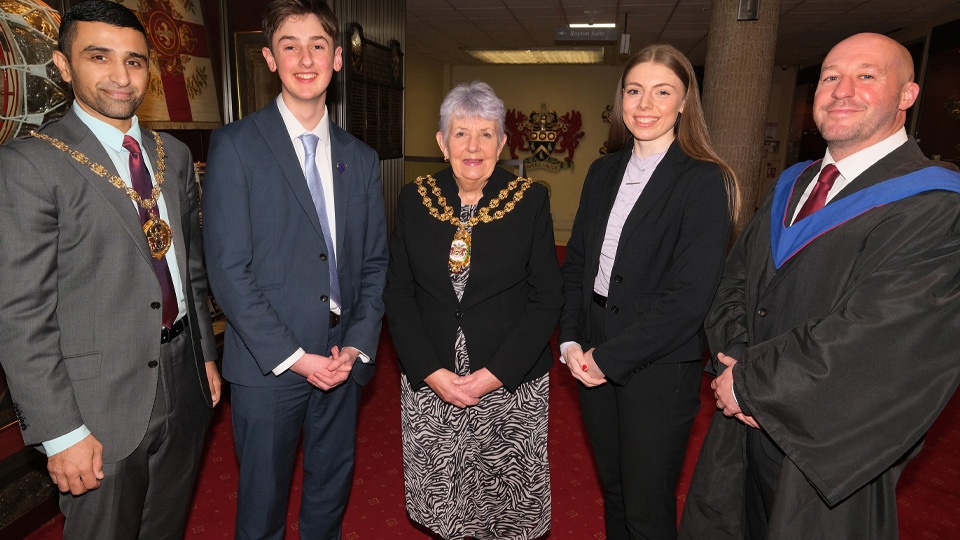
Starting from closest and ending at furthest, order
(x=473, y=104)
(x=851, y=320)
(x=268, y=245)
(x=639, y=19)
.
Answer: (x=851, y=320), (x=268, y=245), (x=473, y=104), (x=639, y=19)

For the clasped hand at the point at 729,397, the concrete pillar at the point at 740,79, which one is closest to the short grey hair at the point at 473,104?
the clasped hand at the point at 729,397

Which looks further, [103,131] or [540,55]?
[540,55]

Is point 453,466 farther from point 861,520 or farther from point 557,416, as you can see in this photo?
point 557,416

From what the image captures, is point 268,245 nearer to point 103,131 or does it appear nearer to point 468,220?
point 103,131

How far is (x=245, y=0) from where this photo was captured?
13.3 feet

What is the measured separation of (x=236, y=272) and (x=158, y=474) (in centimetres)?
66

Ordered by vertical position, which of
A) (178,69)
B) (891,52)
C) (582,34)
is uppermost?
(582,34)

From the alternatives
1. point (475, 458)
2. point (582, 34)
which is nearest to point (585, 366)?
point (475, 458)

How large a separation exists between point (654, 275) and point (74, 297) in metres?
1.68

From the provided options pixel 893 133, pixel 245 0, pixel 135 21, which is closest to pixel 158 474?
pixel 135 21

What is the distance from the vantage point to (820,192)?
170cm

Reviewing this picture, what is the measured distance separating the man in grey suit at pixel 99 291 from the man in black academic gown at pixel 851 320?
1705mm

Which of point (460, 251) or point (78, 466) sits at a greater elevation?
point (460, 251)

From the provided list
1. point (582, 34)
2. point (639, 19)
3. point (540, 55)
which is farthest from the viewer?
point (540, 55)
